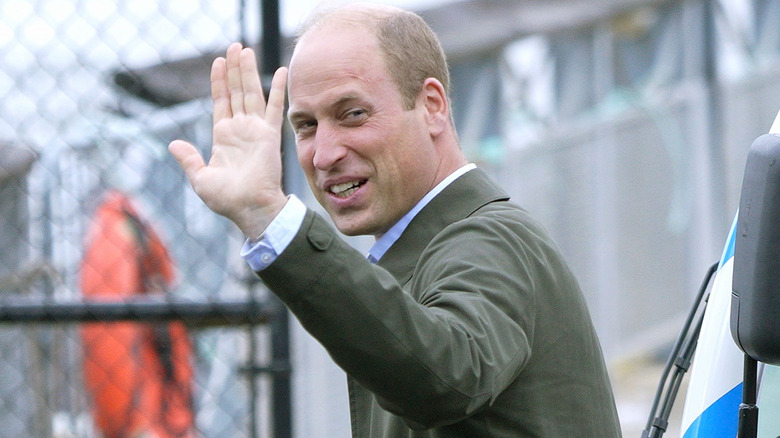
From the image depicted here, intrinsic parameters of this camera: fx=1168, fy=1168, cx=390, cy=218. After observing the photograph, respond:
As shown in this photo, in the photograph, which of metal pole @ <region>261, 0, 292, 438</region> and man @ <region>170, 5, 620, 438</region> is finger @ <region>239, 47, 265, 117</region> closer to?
man @ <region>170, 5, 620, 438</region>

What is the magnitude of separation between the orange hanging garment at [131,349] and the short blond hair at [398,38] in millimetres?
3141

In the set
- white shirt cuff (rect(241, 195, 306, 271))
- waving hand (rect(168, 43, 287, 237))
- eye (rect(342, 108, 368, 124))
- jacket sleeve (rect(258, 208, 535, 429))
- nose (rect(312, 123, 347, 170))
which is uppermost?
eye (rect(342, 108, 368, 124))

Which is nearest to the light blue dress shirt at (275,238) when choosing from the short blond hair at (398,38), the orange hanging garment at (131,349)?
the short blond hair at (398,38)

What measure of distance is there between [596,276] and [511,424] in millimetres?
6477

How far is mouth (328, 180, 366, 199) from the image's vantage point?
205 cm

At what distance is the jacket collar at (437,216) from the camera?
2055 mm

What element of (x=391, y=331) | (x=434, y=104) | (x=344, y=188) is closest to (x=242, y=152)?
(x=391, y=331)

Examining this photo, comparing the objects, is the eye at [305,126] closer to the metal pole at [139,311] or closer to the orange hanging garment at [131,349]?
the metal pole at [139,311]

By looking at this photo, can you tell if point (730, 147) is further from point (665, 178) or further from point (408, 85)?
point (408, 85)

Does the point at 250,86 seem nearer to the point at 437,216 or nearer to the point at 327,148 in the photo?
the point at 327,148

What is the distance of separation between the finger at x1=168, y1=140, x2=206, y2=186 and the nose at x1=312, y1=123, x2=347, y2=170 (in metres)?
0.32

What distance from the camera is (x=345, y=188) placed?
2.07 meters

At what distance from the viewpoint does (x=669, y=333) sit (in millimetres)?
8938

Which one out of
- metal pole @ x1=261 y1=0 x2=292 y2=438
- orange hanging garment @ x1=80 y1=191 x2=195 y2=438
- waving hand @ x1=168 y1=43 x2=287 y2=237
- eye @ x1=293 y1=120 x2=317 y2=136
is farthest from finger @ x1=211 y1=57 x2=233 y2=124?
orange hanging garment @ x1=80 y1=191 x2=195 y2=438
